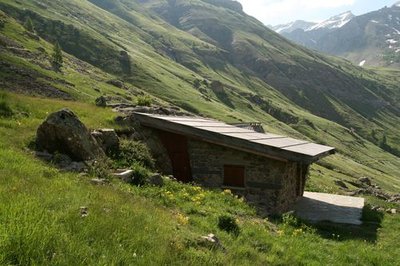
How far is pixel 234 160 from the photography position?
89.5ft

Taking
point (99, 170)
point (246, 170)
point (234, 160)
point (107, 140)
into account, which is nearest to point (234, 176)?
point (246, 170)

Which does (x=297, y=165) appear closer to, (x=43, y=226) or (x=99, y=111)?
(x=99, y=111)

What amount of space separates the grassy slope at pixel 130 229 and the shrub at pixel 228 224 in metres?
0.23

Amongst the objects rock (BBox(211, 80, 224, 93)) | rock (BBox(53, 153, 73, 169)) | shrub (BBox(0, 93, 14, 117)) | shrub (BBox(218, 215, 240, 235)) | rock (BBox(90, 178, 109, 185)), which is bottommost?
rock (BBox(211, 80, 224, 93))

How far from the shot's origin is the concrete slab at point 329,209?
85.9 ft

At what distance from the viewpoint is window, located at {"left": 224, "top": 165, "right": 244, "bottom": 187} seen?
2698cm

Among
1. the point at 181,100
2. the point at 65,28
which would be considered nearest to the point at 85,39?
the point at 65,28

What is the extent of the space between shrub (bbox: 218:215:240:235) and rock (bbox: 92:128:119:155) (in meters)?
9.53

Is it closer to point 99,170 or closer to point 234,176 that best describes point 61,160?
point 99,170

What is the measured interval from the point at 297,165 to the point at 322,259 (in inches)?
648

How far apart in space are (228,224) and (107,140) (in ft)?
33.8

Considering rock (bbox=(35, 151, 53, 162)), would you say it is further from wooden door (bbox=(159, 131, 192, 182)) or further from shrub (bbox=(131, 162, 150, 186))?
wooden door (bbox=(159, 131, 192, 182))

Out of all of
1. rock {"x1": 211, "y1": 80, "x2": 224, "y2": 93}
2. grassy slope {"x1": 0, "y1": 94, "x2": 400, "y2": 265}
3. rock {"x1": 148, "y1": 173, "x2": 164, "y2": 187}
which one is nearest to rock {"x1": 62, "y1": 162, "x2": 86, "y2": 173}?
grassy slope {"x1": 0, "y1": 94, "x2": 400, "y2": 265}

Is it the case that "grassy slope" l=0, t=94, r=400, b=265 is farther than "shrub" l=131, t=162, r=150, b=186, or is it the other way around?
"shrub" l=131, t=162, r=150, b=186
